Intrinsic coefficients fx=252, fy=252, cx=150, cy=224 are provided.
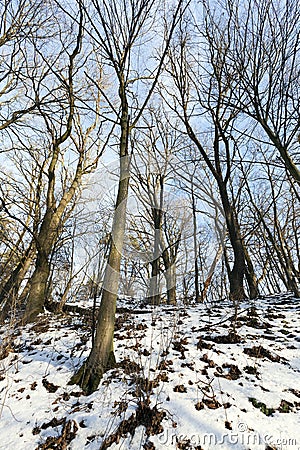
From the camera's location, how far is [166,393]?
268 centimetres

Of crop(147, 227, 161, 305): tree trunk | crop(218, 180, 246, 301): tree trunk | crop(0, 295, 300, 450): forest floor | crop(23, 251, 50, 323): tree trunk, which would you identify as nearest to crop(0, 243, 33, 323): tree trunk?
crop(23, 251, 50, 323): tree trunk

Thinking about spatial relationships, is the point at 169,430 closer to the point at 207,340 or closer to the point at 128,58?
the point at 207,340

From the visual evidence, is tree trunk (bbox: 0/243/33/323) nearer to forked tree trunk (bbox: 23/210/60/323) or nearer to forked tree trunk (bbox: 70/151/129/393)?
forked tree trunk (bbox: 23/210/60/323)

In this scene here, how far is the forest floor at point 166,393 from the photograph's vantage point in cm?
219

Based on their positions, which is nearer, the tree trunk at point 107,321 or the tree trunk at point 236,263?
the tree trunk at point 107,321

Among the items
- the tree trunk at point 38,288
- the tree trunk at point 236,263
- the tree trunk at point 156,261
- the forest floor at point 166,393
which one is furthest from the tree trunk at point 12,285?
the tree trunk at point 236,263

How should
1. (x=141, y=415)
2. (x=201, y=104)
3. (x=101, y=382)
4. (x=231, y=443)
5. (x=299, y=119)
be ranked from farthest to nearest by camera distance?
(x=201, y=104), (x=299, y=119), (x=101, y=382), (x=141, y=415), (x=231, y=443)

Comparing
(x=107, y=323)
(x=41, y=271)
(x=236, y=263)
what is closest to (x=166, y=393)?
Result: (x=107, y=323)

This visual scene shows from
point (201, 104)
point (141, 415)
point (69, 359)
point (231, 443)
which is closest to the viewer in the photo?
point (231, 443)

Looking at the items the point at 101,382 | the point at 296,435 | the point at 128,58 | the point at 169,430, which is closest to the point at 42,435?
the point at 101,382

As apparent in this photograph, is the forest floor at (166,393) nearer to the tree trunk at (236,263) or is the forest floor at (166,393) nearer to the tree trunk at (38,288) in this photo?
the tree trunk at (38,288)

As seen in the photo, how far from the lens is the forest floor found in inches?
86.3

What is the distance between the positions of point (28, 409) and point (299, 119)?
283 inches

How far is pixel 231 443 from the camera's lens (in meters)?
2.05
